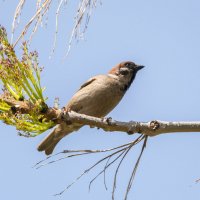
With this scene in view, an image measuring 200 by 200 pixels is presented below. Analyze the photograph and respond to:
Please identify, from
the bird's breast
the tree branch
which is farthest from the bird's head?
the tree branch

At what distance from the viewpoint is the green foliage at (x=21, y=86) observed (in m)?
3.16

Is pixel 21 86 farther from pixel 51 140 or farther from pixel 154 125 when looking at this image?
pixel 51 140

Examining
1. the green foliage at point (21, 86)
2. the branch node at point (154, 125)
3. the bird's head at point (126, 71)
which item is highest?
the bird's head at point (126, 71)

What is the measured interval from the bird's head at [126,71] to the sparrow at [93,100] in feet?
0.52

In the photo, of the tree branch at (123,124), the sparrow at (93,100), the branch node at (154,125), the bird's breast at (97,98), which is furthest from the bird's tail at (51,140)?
the branch node at (154,125)

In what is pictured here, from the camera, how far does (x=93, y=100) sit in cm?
553

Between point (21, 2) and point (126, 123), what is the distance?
1.06 m

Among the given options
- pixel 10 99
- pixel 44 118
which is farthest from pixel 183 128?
pixel 10 99

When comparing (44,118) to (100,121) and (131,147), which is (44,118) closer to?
(100,121)

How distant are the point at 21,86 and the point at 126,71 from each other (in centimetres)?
322

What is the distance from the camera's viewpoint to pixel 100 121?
3.21 metres

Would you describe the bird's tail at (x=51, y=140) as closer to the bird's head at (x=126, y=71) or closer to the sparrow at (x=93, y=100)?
the sparrow at (x=93, y=100)

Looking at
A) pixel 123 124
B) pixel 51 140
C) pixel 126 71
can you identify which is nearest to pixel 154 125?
pixel 123 124

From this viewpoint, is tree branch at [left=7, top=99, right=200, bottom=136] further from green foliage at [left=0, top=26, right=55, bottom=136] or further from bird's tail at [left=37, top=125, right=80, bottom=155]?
bird's tail at [left=37, top=125, right=80, bottom=155]
